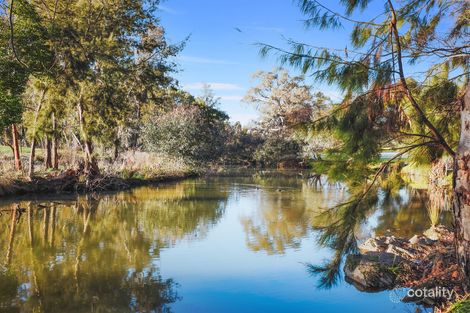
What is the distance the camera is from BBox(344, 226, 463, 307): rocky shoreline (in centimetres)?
505

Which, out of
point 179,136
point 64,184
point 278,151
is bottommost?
point 64,184

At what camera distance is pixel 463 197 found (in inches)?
149

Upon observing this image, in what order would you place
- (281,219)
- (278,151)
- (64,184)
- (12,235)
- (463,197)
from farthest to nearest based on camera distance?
(278,151)
(64,184)
(281,219)
(12,235)
(463,197)

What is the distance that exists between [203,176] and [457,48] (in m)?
23.7

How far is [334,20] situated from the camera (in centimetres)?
474

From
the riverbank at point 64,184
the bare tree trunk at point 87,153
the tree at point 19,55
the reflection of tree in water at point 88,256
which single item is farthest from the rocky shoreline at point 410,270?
the bare tree trunk at point 87,153

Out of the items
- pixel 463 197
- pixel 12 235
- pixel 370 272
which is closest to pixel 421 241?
pixel 370 272

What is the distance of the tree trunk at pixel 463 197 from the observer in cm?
377

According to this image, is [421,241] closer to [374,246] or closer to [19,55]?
[374,246]

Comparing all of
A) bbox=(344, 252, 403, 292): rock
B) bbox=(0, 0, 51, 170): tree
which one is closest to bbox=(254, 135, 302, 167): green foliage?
bbox=(0, 0, 51, 170): tree

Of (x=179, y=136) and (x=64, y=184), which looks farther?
(x=179, y=136)

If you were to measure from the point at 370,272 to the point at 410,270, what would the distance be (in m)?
0.54

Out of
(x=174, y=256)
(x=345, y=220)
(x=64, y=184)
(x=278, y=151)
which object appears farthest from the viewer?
(x=278, y=151)

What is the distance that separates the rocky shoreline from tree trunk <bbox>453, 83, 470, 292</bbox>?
0.77 metres
